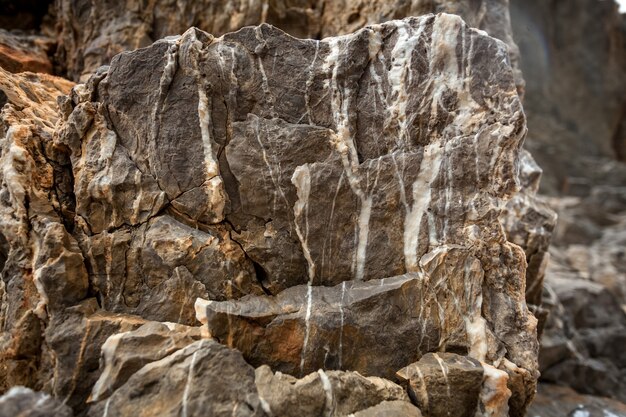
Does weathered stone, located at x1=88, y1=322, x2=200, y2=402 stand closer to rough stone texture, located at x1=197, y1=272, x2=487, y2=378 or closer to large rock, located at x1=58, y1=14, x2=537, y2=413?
rough stone texture, located at x1=197, y1=272, x2=487, y2=378

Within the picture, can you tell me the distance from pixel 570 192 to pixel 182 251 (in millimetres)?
31991

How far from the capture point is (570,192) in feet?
101

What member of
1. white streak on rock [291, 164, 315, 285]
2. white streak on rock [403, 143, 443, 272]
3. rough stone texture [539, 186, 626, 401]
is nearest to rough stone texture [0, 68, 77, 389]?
white streak on rock [291, 164, 315, 285]

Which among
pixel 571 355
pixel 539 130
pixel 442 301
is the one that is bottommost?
pixel 571 355

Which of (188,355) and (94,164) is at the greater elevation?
(94,164)

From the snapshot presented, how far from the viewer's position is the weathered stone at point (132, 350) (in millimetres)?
5762

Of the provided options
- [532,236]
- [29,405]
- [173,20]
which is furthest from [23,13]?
[532,236]

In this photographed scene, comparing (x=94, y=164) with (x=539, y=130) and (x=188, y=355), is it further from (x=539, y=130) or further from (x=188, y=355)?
(x=539, y=130)

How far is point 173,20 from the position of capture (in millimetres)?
11492

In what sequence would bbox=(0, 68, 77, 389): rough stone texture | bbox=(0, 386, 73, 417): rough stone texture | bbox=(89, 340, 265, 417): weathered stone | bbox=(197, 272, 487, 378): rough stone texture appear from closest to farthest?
bbox=(0, 386, 73, 417): rough stone texture < bbox=(89, 340, 265, 417): weathered stone < bbox=(0, 68, 77, 389): rough stone texture < bbox=(197, 272, 487, 378): rough stone texture

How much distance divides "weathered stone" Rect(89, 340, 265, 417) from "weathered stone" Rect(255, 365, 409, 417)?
0.21 meters

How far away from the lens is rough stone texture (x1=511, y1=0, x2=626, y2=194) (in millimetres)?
31750

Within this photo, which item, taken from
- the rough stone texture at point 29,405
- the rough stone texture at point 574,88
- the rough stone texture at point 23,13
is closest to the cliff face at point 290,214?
the rough stone texture at point 29,405

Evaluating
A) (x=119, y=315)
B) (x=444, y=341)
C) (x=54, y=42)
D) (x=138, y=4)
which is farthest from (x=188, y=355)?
(x=54, y=42)
